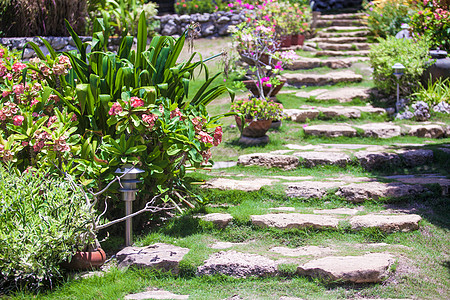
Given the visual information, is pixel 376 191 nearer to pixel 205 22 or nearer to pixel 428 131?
pixel 428 131

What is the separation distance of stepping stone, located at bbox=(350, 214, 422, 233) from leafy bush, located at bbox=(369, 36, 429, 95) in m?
4.06

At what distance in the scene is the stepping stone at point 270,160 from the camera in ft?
17.4

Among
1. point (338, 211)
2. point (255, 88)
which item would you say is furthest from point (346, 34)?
point (338, 211)

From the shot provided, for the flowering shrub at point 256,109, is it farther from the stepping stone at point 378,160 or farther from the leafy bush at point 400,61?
the leafy bush at point 400,61

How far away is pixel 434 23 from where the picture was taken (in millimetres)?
7977

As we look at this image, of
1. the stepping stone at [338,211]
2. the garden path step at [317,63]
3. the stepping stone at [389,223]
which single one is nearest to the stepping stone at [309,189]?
the stepping stone at [338,211]

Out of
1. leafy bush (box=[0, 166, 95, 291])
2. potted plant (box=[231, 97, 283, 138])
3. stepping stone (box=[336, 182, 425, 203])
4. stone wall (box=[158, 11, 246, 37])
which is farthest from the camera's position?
stone wall (box=[158, 11, 246, 37])

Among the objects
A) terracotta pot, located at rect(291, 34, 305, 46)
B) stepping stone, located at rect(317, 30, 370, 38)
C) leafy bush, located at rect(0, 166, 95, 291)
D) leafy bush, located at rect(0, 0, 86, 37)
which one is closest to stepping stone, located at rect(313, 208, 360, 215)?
leafy bush, located at rect(0, 166, 95, 291)

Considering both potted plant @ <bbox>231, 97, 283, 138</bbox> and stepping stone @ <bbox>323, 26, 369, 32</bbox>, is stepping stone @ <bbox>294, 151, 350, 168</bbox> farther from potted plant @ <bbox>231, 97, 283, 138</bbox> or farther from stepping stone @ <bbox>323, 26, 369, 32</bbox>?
stepping stone @ <bbox>323, 26, 369, 32</bbox>

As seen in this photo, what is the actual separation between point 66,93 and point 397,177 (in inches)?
139

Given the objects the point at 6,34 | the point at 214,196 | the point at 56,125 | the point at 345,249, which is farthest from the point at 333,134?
the point at 6,34

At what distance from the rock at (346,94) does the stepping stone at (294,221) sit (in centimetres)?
418

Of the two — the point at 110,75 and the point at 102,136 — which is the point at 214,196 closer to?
the point at 102,136

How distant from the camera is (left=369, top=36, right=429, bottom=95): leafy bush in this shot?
7215mm
